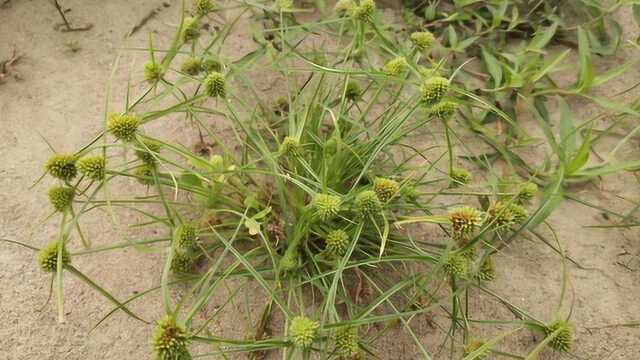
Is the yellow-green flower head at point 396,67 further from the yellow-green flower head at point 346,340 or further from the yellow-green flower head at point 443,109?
the yellow-green flower head at point 346,340

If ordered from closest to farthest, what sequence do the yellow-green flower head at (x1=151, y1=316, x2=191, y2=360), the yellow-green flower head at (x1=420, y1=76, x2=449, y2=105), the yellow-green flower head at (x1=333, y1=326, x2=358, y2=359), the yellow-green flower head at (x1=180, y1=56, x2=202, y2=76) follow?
1. the yellow-green flower head at (x1=151, y1=316, x2=191, y2=360)
2. the yellow-green flower head at (x1=333, y1=326, x2=358, y2=359)
3. the yellow-green flower head at (x1=420, y1=76, x2=449, y2=105)
4. the yellow-green flower head at (x1=180, y1=56, x2=202, y2=76)

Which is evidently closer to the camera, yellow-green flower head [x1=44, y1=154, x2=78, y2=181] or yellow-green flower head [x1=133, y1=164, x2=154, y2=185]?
yellow-green flower head [x1=44, y1=154, x2=78, y2=181]

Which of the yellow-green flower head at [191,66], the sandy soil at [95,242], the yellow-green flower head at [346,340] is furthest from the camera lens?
the yellow-green flower head at [191,66]

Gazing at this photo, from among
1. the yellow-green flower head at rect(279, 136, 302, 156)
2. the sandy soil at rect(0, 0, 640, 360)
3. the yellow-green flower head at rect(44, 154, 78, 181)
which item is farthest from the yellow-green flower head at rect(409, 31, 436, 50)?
the yellow-green flower head at rect(44, 154, 78, 181)

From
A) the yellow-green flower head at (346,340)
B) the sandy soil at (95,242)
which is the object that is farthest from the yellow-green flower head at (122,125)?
the yellow-green flower head at (346,340)

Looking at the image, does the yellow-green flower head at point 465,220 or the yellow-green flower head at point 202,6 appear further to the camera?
the yellow-green flower head at point 202,6

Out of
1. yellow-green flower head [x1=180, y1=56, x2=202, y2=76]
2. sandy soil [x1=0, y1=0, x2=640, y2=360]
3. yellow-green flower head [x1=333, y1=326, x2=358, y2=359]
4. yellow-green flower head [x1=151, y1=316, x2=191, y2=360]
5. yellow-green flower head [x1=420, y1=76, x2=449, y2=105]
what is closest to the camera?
yellow-green flower head [x1=151, y1=316, x2=191, y2=360]

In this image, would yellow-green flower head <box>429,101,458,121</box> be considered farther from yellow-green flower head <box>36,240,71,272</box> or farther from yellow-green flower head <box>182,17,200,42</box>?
yellow-green flower head <box>36,240,71,272</box>
